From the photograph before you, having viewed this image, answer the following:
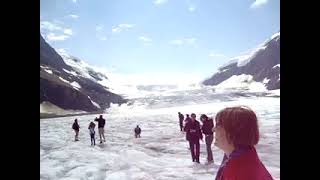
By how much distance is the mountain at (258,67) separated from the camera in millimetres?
3951

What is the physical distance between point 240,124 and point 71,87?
3.20m

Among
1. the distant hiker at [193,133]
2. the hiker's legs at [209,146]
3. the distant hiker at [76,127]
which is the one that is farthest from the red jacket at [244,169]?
the distant hiker at [76,127]

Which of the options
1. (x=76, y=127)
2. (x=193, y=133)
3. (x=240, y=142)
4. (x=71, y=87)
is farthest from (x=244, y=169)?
(x=71, y=87)

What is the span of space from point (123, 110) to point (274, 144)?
68.4 inches

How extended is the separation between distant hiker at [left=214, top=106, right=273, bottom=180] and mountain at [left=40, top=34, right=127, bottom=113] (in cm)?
289

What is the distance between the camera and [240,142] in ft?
4.72

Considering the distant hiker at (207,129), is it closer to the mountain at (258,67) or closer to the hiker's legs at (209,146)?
the hiker's legs at (209,146)

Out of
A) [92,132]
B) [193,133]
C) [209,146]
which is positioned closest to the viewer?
[209,146]

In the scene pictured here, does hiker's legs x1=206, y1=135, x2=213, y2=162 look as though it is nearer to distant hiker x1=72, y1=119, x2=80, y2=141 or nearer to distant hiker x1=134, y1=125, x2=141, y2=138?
distant hiker x1=134, y1=125, x2=141, y2=138

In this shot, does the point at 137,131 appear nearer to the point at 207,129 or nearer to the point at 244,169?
the point at 207,129

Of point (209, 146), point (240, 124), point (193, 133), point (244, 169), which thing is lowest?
point (209, 146)

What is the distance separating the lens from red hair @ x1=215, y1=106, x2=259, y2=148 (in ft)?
4.78

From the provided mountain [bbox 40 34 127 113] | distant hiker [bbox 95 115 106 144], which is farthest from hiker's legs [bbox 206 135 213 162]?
mountain [bbox 40 34 127 113]
